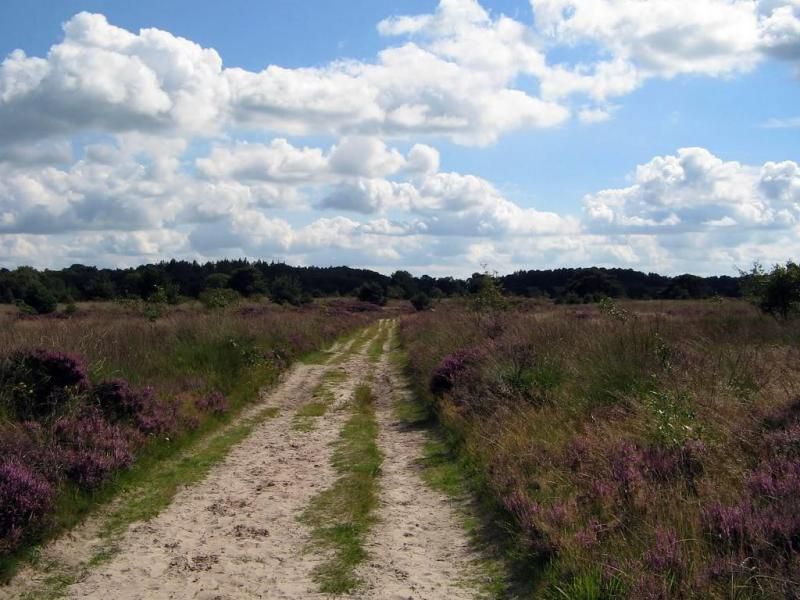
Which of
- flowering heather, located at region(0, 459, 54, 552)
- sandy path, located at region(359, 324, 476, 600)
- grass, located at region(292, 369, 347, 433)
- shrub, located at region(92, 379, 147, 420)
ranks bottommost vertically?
grass, located at region(292, 369, 347, 433)

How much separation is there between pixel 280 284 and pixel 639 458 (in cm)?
8397

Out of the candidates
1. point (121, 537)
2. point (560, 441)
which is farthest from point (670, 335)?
point (121, 537)

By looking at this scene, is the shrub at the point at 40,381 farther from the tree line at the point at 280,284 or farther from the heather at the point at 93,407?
the tree line at the point at 280,284

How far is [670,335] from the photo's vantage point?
1355 centimetres

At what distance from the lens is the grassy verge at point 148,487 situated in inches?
255

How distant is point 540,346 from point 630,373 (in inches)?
153

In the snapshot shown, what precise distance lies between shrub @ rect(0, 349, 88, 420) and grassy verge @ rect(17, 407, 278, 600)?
1.76 m

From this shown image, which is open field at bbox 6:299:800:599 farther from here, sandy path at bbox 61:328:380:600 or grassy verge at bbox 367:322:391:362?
grassy verge at bbox 367:322:391:362

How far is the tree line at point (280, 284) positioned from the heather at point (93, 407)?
1362 centimetres

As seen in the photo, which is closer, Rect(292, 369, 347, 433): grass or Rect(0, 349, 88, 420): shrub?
Rect(0, 349, 88, 420): shrub

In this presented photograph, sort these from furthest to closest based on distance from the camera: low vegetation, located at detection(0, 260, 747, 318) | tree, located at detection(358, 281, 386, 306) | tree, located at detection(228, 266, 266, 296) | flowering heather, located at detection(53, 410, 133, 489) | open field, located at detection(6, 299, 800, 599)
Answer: tree, located at detection(358, 281, 386, 306) < tree, located at detection(228, 266, 266, 296) < low vegetation, located at detection(0, 260, 747, 318) < flowering heather, located at detection(53, 410, 133, 489) < open field, located at detection(6, 299, 800, 599)

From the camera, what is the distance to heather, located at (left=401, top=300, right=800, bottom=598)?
5.28m

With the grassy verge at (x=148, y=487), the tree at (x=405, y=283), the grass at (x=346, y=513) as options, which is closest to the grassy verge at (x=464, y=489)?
the grass at (x=346, y=513)

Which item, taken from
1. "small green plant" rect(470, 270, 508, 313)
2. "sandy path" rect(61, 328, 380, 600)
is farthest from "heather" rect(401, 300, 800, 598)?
"small green plant" rect(470, 270, 508, 313)
